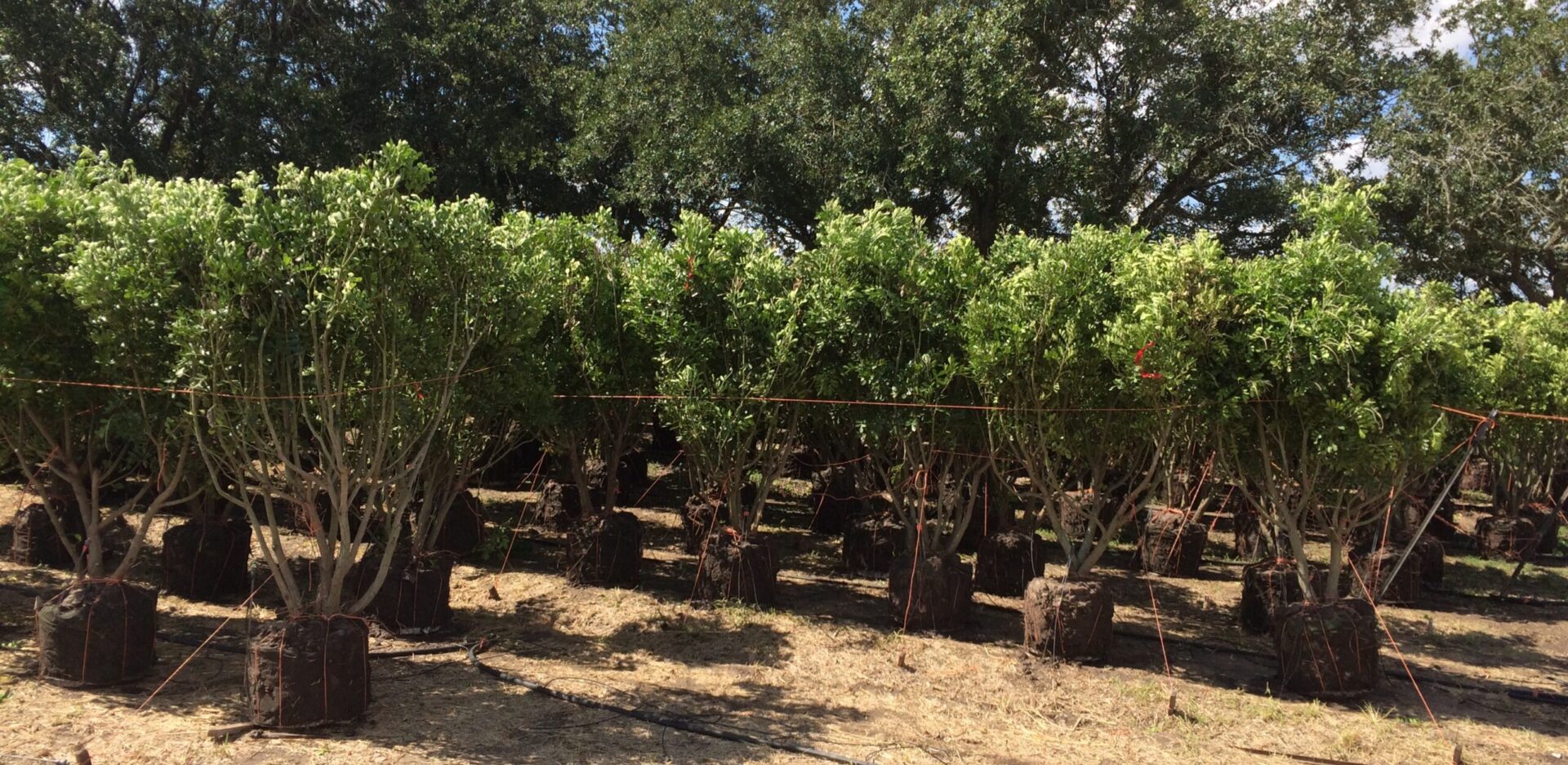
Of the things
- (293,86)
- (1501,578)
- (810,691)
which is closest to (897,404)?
(810,691)

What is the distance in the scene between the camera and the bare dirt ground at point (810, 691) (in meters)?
6.57

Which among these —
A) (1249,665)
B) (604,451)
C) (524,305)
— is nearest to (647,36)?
(604,451)

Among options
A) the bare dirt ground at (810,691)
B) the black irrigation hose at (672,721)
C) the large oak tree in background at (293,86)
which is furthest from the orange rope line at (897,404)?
the large oak tree in background at (293,86)

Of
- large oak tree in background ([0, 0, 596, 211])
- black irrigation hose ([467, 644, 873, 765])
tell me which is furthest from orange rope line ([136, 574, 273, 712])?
large oak tree in background ([0, 0, 596, 211])

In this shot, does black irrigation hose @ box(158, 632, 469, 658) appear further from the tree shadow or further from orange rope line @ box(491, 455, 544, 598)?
the tree shadow

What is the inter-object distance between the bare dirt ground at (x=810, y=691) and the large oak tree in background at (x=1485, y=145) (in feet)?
31.4

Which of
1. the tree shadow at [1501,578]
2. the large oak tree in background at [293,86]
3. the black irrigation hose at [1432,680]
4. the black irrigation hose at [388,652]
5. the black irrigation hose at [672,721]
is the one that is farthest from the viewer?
the large oak tree in background at [293,86]

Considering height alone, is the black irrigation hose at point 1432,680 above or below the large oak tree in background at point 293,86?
below

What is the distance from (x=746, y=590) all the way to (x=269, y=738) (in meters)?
4.83

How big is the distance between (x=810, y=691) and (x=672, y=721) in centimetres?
144

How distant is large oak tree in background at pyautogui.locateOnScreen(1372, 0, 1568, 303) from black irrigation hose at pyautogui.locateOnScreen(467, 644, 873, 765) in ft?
54.3

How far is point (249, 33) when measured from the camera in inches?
688

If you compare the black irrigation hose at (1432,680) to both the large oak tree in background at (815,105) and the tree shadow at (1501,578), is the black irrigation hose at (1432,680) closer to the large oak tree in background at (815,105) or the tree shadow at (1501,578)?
the tree shadow at (1501,578)

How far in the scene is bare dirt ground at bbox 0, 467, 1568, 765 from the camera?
6574 millimetres
